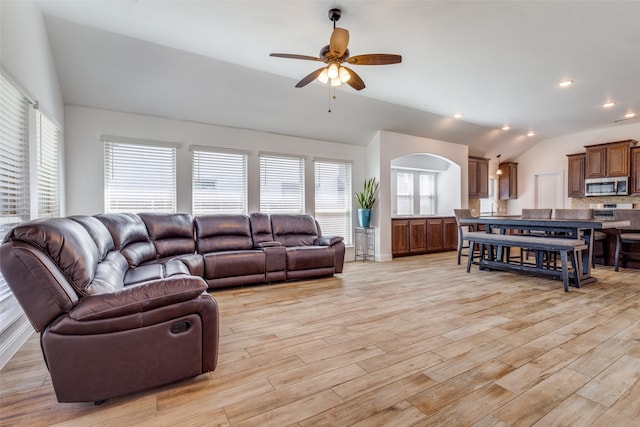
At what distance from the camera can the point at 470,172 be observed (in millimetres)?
8484

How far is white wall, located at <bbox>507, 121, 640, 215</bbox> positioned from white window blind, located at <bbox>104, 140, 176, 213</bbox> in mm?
9862

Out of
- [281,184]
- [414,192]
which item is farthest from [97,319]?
[414,192]

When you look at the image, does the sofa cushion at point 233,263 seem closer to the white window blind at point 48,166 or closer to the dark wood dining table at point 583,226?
the white window blind at point 48,166

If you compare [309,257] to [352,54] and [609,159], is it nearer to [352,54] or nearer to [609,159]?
[352,54]

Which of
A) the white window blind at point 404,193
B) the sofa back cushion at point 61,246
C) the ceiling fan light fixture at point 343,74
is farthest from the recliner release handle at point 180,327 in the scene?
the white window blind at point 404,193

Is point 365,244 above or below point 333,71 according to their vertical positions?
below

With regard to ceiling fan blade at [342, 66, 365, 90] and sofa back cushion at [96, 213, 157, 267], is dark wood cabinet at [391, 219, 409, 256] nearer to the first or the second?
ceiling fan blade at [342, 66, 365, 90]

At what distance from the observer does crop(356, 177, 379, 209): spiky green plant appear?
21.1 ft

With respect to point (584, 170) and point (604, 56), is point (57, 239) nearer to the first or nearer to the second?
point (604, 56)

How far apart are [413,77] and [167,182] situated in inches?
165

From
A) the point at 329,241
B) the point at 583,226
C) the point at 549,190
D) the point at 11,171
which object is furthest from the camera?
the point at 549,190

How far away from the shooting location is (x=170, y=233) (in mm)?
4332

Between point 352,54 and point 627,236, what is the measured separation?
5430 mm

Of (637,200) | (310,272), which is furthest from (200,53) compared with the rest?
(637,200)
